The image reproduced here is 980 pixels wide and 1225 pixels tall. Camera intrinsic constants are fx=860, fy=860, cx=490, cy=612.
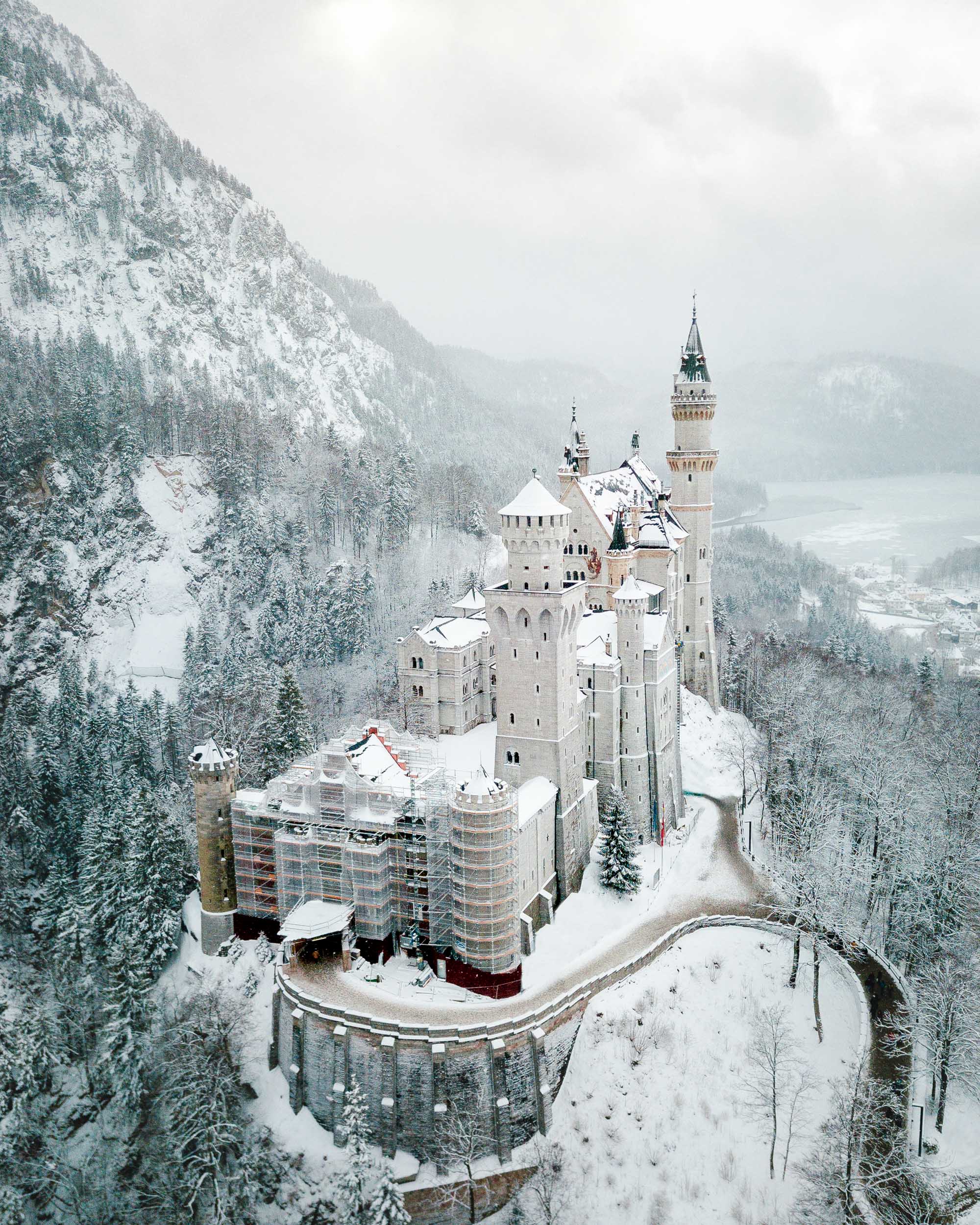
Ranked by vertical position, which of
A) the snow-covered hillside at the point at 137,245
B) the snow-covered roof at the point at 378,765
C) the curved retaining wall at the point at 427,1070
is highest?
the snow-covered hillside at the point at 137,245

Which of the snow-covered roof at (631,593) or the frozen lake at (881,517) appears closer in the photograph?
the snow-covered roof at (631,593)

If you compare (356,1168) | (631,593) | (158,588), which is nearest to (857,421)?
(158,588)

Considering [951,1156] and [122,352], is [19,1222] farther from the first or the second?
[122,352]

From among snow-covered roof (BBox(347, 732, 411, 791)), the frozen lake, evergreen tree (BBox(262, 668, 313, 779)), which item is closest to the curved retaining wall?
snow-covered roof (BBox(347, 732, 411, 791))

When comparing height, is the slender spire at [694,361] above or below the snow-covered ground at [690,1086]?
above

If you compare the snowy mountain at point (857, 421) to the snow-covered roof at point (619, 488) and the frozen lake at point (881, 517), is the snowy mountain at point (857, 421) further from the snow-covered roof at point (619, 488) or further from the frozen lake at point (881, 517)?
the snow-covered roof at point (619, 488)

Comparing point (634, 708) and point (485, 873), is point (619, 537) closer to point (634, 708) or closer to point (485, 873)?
point (634, 708)

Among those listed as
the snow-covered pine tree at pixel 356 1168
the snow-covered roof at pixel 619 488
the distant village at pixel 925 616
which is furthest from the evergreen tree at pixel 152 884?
the distant village at pixel 925 616
